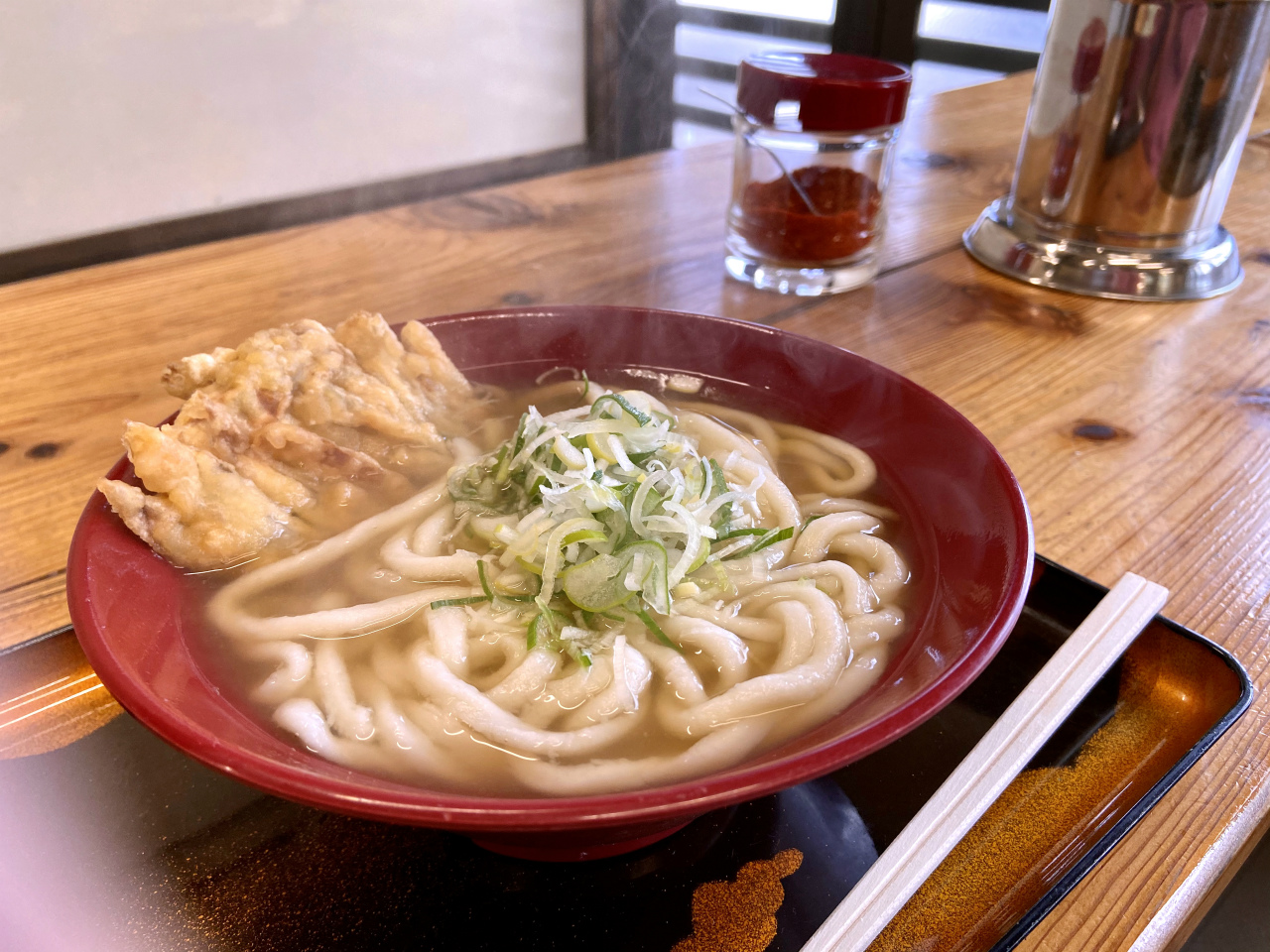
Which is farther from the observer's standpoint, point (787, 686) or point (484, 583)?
point (484, 583)

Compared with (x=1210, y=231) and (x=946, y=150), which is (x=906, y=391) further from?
(x=946, y=150)

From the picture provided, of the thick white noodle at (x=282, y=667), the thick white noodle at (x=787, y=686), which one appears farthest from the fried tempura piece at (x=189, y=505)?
the thick white noodle at (x=787, y=686)

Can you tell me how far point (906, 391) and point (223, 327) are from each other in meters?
1.52

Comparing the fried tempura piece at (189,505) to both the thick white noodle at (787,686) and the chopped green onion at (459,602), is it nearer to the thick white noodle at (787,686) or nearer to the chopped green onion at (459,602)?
the chopped green onion at (459,602)

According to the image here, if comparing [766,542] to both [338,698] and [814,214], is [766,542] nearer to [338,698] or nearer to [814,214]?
[338,698]

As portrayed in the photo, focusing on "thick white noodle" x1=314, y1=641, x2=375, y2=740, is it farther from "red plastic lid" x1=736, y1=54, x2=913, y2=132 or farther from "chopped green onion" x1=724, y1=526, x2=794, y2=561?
"red plastic lid" x1=736, y1=54, x2=913, y2=132

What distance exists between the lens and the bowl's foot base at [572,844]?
1013 millimetres

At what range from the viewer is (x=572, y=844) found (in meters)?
1.03

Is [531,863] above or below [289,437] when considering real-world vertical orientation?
below

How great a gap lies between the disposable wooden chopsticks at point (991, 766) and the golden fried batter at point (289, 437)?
919mm

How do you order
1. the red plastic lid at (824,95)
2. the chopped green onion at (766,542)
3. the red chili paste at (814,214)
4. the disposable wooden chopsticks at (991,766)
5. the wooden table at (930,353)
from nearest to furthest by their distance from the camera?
the disposable wooden chopsticks at (991,766) → the wooden table at (930,353) → the chopped green onion at (766,542) → the red plastic lid at (824,95) → the red chili paste at (814,214)

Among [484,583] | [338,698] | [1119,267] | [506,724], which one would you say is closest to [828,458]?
[484,583]

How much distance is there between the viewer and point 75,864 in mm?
1057

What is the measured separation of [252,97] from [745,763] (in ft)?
13.6
